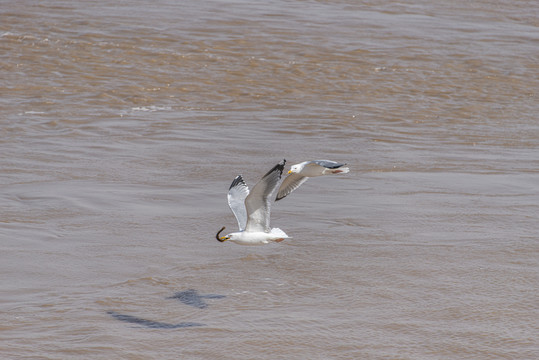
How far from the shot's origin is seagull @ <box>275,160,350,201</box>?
6973 millimetres

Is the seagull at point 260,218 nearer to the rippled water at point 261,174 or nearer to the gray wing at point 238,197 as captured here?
the gray wing at point 238,197

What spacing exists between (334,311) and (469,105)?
718 cm

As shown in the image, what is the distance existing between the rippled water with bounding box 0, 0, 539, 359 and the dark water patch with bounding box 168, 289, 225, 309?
0.05 m

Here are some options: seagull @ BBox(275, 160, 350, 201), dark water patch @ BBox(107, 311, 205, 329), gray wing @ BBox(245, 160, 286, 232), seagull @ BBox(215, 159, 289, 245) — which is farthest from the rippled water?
seagull @ BBox(275, 160, 350, 201)

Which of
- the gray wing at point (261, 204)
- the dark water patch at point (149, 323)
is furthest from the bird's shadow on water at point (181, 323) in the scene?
the gray wing at point (261, 204)

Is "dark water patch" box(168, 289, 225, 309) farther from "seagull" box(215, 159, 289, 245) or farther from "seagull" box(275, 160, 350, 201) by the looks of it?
"seagull" box(275, 160, 350, 201)

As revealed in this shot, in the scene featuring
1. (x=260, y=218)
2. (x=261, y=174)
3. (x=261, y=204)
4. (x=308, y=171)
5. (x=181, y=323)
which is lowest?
(x=181, y=323)

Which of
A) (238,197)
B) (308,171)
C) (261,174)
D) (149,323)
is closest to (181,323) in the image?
(149,323)

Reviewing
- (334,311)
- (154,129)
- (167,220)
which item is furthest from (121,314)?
(154,129)

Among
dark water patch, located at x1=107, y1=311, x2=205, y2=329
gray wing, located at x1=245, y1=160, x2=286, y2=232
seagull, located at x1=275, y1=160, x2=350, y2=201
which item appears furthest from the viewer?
seagull, located at x1=275, y1=160, x2=350, y2=201

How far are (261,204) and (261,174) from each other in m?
3.10

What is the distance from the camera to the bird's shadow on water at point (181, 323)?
645 cm

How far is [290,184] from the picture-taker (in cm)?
766

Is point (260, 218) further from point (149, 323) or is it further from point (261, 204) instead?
point (149, 323)
